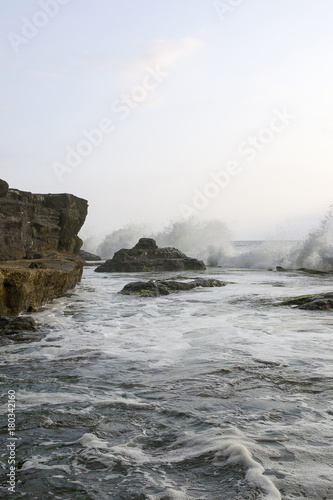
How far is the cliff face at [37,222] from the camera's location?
29.0 ft

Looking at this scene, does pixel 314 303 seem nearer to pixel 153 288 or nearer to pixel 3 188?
pixel 153 288

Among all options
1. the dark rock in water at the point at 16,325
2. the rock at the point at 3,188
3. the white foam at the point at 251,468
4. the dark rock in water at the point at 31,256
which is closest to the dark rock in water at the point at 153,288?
the dark rock in water at the point at 31,256

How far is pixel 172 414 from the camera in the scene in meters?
2.39

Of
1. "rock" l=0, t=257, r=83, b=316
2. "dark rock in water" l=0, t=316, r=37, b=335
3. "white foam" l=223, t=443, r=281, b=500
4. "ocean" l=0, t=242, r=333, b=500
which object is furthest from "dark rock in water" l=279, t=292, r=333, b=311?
"white foam" l=223, t=443, r=281, b=500

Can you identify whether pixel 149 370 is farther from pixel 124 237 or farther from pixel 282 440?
→ pixel 124 237

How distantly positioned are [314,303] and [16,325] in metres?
4.53

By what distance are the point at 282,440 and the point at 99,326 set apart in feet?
12.1

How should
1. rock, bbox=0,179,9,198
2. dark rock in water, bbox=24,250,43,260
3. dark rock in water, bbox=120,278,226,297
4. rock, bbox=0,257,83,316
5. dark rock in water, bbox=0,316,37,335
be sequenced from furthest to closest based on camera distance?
rock, bbox=0,179,9,198
dark rock in water, bbox=24,250,43,260
dark rock in water, bbox=120,278,226,297
rock, bbox=0,257,83,316
dark rock in water, bbox=0,316,37,335

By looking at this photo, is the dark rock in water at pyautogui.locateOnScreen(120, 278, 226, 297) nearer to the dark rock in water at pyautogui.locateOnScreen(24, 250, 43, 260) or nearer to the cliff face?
the dark rock in water at pyautogui.locateOnScreen(24, 250, 43, 260)

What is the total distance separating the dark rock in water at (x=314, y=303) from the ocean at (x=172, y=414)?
1.85 m

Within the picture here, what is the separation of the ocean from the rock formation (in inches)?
37.1

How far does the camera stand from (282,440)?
2035 mm

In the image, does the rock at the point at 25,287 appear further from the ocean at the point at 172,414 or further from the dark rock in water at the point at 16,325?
the ocean at the point at 172,414

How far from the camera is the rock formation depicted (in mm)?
5648
